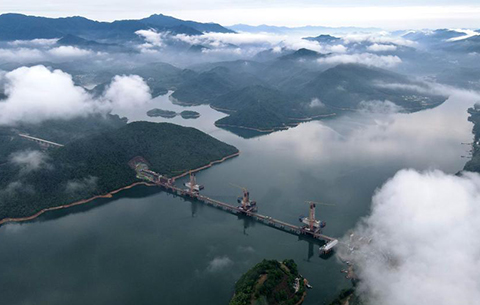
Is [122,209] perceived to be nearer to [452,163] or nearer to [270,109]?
[452,163]

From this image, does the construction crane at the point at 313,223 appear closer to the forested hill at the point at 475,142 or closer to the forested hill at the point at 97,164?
the forested hill at the point at 97,164

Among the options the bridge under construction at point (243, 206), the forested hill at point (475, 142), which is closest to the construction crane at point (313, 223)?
the bridge under construction at point (243, 206)

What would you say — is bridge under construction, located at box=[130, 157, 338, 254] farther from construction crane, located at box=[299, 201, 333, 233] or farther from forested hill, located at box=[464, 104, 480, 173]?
forested hill, located at box=[464, 104, 480, 173]

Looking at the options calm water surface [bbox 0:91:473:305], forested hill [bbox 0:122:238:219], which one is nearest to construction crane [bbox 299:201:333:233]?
calm water surface [bbox 0:91:473:305]

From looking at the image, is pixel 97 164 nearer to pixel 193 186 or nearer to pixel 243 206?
pixel 193 186

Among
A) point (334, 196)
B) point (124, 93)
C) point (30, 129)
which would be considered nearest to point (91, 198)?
point (334, 196)

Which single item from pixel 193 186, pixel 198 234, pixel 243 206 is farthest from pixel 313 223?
pixel 193 186
